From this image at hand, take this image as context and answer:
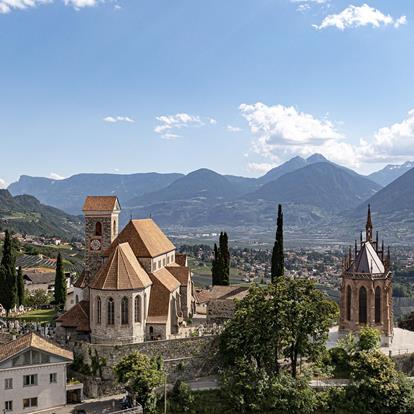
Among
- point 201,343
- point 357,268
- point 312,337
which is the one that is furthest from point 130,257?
point 357,268

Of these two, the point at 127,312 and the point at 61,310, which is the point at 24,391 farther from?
the point at 61,310

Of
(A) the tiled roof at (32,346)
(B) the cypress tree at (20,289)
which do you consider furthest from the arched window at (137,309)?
(B) the cypress tree at (20,289)

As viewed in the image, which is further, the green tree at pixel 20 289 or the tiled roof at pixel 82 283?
the green tree at pixel 20 289

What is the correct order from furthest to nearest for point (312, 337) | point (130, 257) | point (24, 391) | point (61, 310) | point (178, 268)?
point (61, 310), point (178, 268), point (130, 257), point (312, 337), point (24, 391)

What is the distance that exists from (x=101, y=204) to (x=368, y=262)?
95.0 ft

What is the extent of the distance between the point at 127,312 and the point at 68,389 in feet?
25.1

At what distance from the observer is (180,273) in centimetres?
5897

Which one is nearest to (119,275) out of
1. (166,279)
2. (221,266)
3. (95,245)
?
(166,279)

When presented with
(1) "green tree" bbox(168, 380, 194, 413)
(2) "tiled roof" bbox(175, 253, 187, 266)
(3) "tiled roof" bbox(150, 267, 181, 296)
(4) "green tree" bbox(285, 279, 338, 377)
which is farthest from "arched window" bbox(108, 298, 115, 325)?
(2) "tiled roof" bbox(175, 253, 187, 266)

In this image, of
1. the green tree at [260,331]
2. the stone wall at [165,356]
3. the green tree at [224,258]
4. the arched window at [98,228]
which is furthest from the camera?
the green tree at [224,258]

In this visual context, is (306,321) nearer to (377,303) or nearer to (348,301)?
(348,301)

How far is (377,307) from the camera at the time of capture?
55.7 m

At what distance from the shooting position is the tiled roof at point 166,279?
167 ft

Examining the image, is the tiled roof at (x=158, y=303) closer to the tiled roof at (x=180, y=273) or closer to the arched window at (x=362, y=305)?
the tiled roof at (x=180, y=273)
